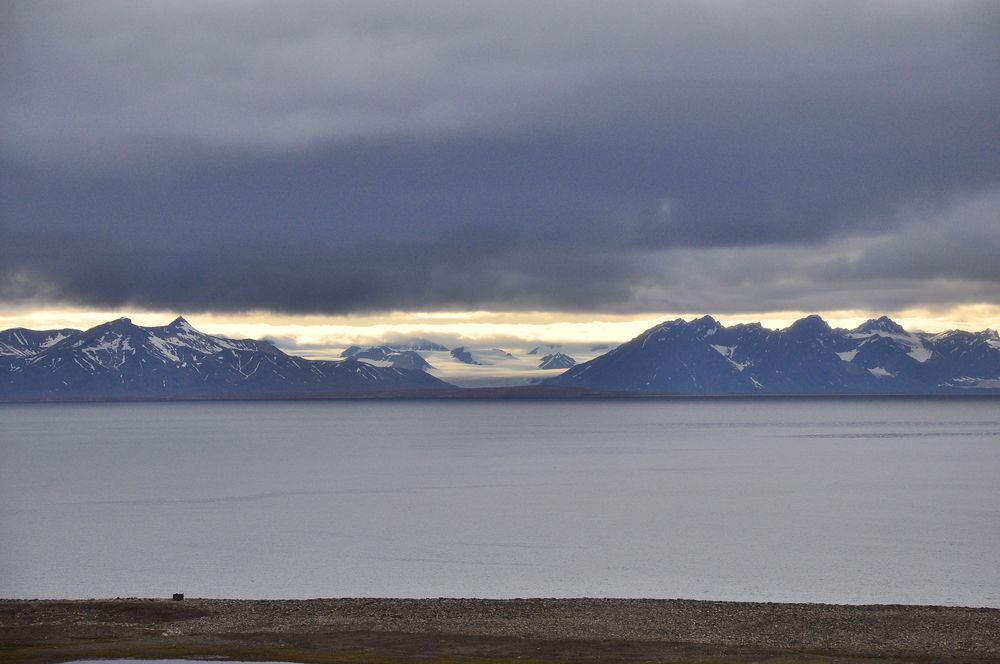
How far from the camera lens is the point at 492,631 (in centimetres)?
4622

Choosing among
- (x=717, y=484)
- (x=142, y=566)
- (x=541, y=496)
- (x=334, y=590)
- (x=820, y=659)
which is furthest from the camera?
(x=717, y=484)

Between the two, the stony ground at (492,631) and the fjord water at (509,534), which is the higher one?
the stony ground at (492,631)

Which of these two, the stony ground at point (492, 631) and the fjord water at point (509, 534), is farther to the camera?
the fjord water at point (509, 534)

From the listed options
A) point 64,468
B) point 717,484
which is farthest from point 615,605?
point 64,468

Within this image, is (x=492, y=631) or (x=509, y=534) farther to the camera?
(x=509, y=534)

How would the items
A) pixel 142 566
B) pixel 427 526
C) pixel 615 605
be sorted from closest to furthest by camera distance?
pixel 615 605 → pixel 142 566 → pixel 427 526

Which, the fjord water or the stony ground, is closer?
the stony ground

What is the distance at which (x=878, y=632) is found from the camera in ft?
150

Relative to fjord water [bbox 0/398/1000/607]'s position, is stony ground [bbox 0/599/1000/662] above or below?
above

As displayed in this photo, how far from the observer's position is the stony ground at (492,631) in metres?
42.0

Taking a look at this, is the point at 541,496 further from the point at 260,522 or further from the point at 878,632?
the point at 878,632

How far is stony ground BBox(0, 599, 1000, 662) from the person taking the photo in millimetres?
42000

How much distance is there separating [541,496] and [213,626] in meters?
77.8

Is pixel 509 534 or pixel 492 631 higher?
pixel 492 631
